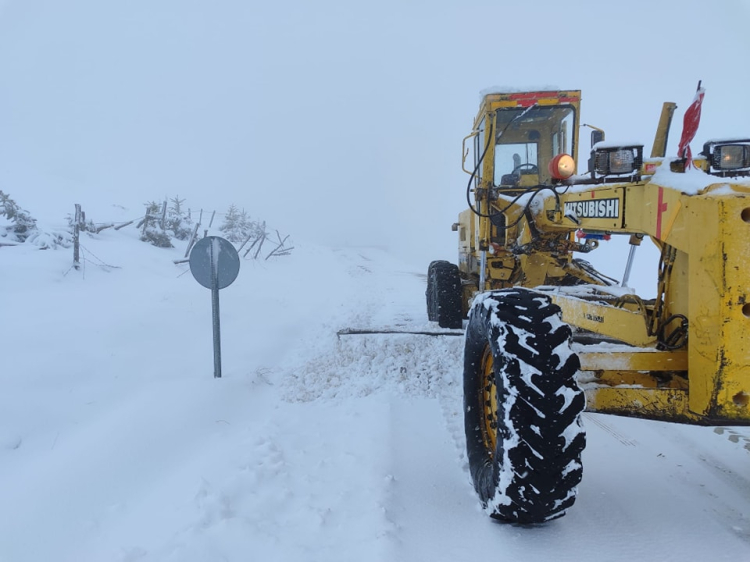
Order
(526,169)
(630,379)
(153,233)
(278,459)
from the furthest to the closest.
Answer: (153,233) < (526,169) < (278,459) < (630,379)

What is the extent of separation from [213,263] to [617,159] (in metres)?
4.39

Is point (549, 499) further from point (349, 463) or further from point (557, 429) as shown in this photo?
point (349, 463)

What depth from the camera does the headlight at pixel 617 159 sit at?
2.76 metres

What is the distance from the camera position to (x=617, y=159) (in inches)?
109

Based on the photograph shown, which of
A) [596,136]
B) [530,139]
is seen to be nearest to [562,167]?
[596,136]

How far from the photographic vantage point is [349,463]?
11.6 ft

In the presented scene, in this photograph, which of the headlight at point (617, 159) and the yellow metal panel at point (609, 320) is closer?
the headlight at point (617, 159)

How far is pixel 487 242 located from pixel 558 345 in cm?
409

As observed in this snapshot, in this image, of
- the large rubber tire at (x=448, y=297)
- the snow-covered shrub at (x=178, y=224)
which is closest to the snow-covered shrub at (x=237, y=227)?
the snow-covered shrub at (x=178, y=224)

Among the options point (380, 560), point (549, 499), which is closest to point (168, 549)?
point (380, 560)

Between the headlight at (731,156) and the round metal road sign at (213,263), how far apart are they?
456 centimetres

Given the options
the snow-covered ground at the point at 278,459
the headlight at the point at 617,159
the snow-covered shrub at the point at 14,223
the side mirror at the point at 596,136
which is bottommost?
the snow-covered ground at the point at 278,459

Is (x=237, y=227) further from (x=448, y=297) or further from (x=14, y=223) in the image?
(x=448, y=297)

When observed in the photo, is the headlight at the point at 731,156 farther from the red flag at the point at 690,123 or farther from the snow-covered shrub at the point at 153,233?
the snow-covered shrub at the point at 153,233
